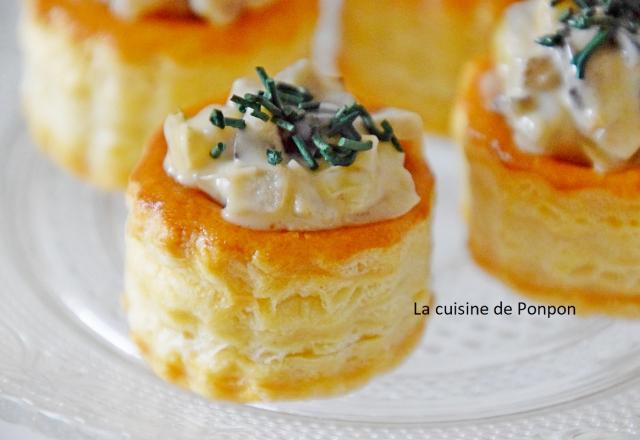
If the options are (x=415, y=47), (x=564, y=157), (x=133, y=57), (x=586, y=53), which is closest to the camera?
(x=586, y=53)

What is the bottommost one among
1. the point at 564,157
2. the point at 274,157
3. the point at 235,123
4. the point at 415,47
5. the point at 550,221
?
the point at 274,157

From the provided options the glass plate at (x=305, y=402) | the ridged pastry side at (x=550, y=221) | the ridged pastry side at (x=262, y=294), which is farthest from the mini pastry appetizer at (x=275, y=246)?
the ridged pastry side at (x=550, y=221)

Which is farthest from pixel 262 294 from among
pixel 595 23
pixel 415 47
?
pixel 415 47

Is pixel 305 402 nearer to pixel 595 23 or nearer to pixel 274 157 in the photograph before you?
pixel 274 157

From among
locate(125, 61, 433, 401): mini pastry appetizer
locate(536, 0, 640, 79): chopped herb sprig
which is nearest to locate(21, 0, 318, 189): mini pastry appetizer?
locate(125, 61, 433, 401): mini pastry appetizer

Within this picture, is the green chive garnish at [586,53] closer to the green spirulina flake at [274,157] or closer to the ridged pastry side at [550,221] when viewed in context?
the ridged pastry side at [550,221]

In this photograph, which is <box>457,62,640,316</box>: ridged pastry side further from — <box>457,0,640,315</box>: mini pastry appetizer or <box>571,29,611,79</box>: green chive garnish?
<box>571,29,611,79</box>: green chive garnish
